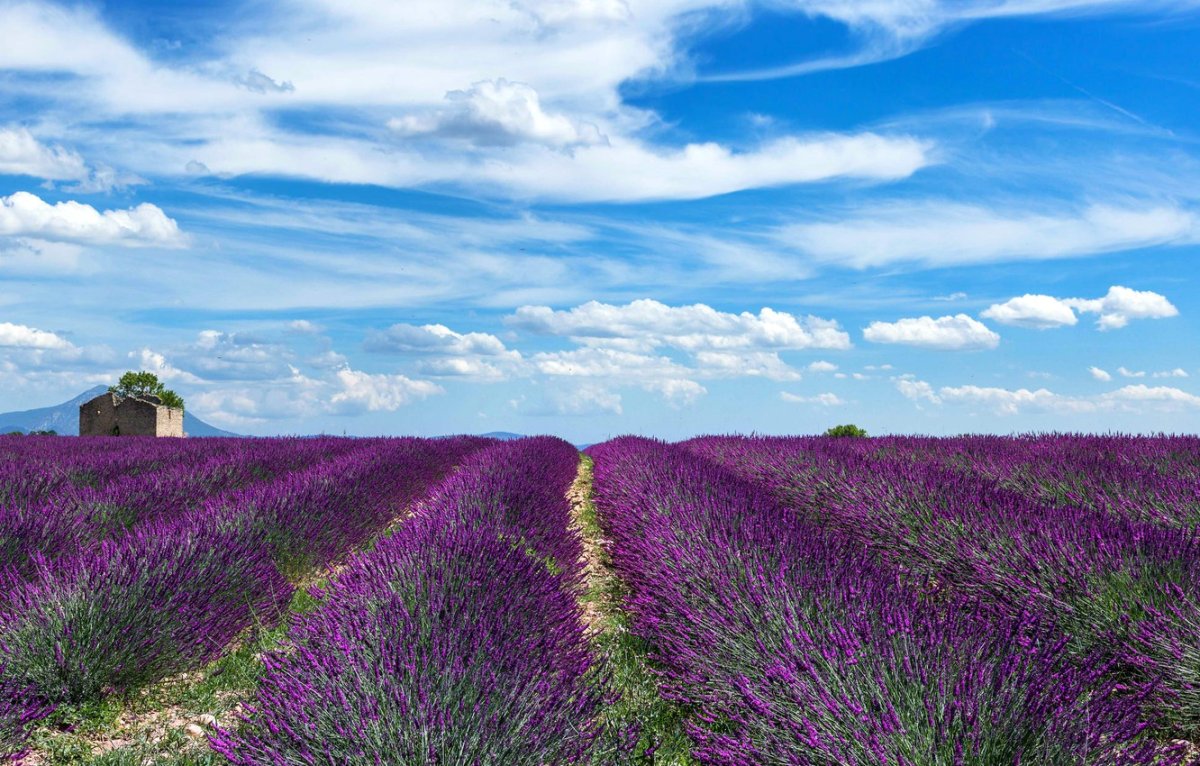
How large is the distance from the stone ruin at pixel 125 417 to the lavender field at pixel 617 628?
26.5m

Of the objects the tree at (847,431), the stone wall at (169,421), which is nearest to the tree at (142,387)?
the stone wall at (169,421)

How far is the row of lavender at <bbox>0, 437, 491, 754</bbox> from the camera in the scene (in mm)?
3363

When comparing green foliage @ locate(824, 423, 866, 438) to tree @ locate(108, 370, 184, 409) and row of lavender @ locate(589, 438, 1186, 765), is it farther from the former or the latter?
tree @ locate(108, 370, 184, 409)

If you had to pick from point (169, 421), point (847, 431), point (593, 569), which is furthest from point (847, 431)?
point (169, 421)

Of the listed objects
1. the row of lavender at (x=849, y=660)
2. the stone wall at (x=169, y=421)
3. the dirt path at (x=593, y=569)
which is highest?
the stone wall at (x=169, y=421)

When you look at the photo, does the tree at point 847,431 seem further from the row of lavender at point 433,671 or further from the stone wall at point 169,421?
the stone wall at point 169,421

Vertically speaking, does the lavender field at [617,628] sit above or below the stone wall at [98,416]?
below

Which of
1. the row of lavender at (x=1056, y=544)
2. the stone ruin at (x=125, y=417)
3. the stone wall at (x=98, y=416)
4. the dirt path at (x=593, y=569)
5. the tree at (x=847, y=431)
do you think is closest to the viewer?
the row of lavender at (x=1056, y=544)

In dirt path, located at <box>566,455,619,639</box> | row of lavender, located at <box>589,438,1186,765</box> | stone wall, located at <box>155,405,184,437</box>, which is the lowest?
dirt path, located at <box>566,455,619,639</box>

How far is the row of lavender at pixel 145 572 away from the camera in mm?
3363

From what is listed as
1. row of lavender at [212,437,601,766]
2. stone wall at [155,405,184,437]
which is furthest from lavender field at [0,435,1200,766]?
stone wall at [155,405,184,437]

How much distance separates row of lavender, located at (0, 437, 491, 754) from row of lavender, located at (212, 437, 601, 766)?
0.91 m

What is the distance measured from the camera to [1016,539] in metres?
4.32

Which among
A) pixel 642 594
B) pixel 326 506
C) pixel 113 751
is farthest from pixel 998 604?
pixel 326 506
